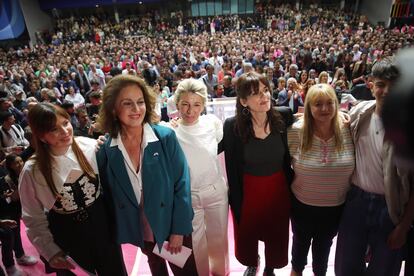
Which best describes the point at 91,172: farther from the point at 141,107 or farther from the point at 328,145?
the point at 328,145

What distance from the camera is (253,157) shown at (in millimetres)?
1901

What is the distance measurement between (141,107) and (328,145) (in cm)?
119

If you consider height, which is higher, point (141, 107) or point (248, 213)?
point (141, 107)

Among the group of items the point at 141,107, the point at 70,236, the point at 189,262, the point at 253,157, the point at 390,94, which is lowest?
the point at 189,262

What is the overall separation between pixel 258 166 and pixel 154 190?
744 millimetres

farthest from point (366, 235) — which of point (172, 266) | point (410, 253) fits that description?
point (172, 266)

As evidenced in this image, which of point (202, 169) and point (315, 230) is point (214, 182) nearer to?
point (202, 169)

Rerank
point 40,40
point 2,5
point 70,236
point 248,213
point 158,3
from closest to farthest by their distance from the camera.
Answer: point 70,236, point 248,213, point 2,5, point 40,40, point 158,3

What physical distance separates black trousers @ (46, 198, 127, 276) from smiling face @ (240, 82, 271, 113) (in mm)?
1159

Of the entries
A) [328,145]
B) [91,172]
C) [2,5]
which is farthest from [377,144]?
[2,5]

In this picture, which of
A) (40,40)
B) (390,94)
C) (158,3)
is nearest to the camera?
(390,94)

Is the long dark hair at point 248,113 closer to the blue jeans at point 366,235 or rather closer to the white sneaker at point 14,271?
the blue jeans at point 366,235

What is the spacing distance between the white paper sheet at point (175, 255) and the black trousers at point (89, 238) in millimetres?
314

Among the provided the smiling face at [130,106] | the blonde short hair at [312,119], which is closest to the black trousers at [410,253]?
the blonde short hair at [312,119]
